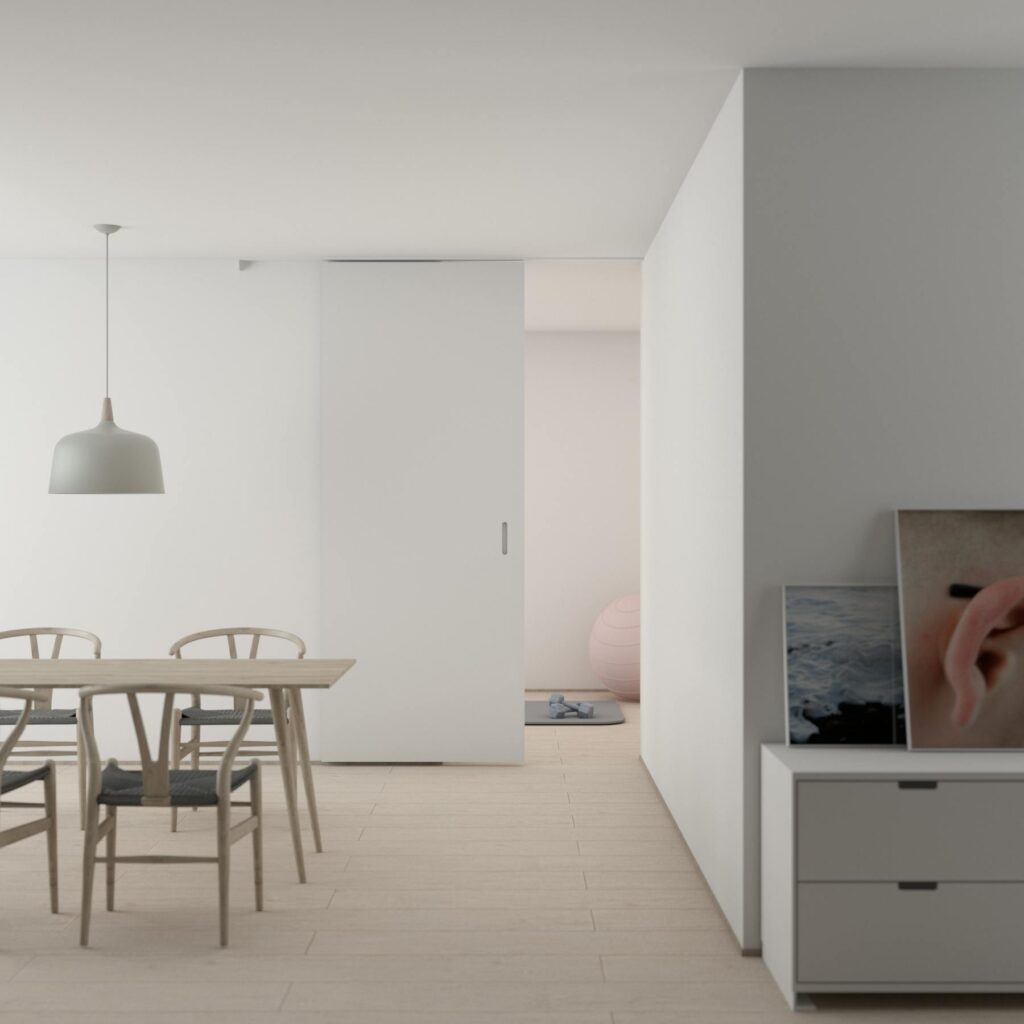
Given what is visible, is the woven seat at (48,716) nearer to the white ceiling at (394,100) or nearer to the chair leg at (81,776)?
the chair leg at (81,776)

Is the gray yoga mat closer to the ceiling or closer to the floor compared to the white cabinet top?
closer to the floor

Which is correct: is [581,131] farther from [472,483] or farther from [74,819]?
[74,819]

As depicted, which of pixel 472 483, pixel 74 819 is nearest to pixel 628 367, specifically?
pixel 472 483

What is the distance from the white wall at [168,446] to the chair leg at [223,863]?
102 inches

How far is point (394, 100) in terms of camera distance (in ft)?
12.5

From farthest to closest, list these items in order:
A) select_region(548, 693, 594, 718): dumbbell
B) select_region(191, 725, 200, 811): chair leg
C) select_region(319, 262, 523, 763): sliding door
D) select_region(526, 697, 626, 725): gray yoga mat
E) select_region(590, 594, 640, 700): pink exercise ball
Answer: select_region(590, 594, 640, 700): pink exercise ball → select_region(548, 693, 594, 718): dumbbell → select_region(526, 697, 626, 725): gray yoga mat → select_region(319, 262, 523, 763): sliding door → select_region(191, 725, 200, 811): chair leg

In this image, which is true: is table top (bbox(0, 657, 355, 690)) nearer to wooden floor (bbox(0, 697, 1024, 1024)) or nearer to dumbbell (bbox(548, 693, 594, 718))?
wooden floor (bbox(0, 697, 1024, 1024))

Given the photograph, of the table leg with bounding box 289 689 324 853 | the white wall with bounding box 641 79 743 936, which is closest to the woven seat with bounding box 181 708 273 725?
the table leg with bounding box 289 689 324 853

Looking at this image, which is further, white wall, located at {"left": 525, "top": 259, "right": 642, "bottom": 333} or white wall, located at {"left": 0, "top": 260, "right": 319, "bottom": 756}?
white wall, located at {"left": 525, "top": 259, "right": 642, "bottom": 333}

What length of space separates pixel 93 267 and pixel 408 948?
413 centimetres

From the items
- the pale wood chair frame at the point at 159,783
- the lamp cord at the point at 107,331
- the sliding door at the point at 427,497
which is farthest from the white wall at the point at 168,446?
the pale wood chair frame at the point at 159,783

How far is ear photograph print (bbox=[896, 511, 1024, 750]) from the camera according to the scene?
11.3 feet

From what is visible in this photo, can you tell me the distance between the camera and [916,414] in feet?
11.5

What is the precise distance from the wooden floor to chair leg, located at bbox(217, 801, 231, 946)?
0.31 ft
